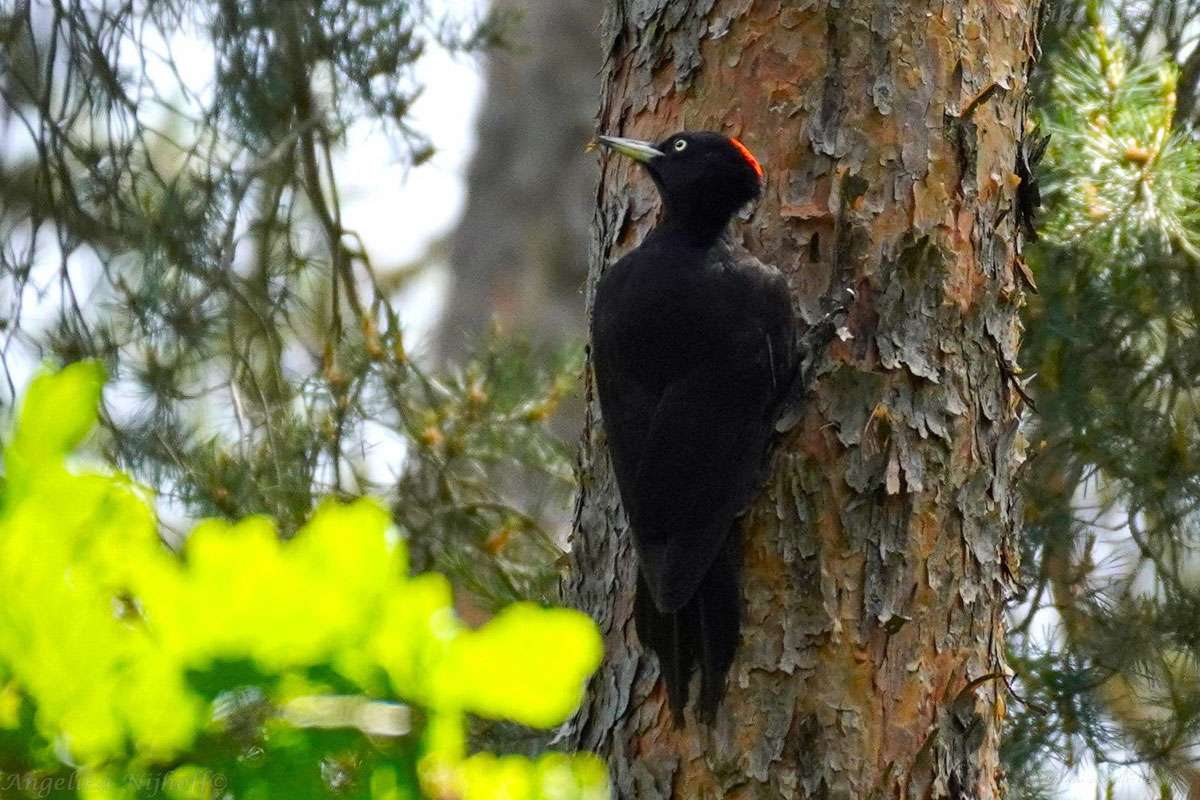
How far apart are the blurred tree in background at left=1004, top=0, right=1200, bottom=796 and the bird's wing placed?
48.9 inches

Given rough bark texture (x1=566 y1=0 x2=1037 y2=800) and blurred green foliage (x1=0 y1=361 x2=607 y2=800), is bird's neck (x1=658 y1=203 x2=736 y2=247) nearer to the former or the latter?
rough bark texture (x1=566 y1=0 x2=1037 y2=800)

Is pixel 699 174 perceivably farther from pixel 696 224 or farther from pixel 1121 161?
pixel 1121 161

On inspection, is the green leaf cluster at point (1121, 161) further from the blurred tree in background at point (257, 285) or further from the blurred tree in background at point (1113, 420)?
the blurred tree in background at point (257, 285)

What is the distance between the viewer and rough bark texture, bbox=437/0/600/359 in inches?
301

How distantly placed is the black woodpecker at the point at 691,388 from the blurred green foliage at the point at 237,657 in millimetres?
1350

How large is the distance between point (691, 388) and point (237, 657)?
1704 millimetres

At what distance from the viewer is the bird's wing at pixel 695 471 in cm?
253

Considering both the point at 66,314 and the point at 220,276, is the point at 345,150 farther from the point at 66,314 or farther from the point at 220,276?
the point at 66,314

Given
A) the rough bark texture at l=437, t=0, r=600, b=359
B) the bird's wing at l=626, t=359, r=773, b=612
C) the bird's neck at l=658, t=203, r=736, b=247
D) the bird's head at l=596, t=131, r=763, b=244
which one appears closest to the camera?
the bird's wing at l=626, t=359, r=773, b=612

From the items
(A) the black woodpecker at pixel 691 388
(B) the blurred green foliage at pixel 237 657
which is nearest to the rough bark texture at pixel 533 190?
(A) the black woodpecker at pixel 691 388

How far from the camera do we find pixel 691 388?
9.08 ft

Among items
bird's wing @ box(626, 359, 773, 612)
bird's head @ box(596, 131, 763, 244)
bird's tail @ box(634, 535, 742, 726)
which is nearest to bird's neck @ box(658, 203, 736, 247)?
bird's head @ box(596, 131, 763, 244)

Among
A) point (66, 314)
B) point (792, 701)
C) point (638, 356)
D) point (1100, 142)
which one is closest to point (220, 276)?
point (66, 314)

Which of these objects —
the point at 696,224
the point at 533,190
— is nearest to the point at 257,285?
the point at 696,224
